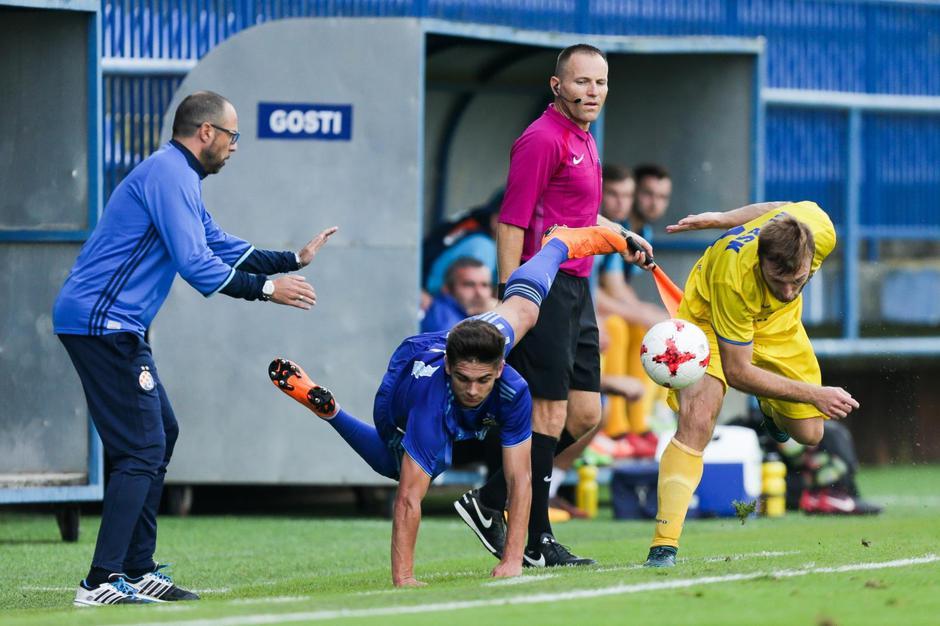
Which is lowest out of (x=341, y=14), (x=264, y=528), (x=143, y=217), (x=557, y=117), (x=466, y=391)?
(x=264, y=528)

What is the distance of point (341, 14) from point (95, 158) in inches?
108

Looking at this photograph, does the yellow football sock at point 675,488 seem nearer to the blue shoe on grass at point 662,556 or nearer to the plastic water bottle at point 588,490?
the blue shoe on grass at point 662,556

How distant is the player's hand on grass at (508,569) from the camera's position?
6.97m

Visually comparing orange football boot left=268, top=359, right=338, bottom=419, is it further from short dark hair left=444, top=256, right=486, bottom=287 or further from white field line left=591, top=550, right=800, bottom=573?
short dark hair left=444, top=256, right=486, bottom=287

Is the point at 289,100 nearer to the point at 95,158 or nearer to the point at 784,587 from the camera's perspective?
the point at 95,158

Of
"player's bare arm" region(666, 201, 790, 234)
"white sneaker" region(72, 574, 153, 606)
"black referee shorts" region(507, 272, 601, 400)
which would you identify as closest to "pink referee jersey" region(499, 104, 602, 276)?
"black referee shorts" region(507, 272, 601, 400)

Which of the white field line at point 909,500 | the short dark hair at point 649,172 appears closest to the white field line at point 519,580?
the white field line at point 909,500

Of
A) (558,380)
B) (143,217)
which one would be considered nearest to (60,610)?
(143,217)

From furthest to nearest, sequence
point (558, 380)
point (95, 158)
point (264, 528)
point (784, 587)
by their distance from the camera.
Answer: point (264, 528)
point (95, 158)
point (558, 380)
point (784, 587)

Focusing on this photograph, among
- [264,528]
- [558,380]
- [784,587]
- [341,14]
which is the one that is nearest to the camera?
[784,587]

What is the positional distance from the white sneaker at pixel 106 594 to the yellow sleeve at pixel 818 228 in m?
3.36

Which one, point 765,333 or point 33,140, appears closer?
point 765,333

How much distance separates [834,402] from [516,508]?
1432 millimetres

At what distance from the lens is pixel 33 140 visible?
32.7 ft
